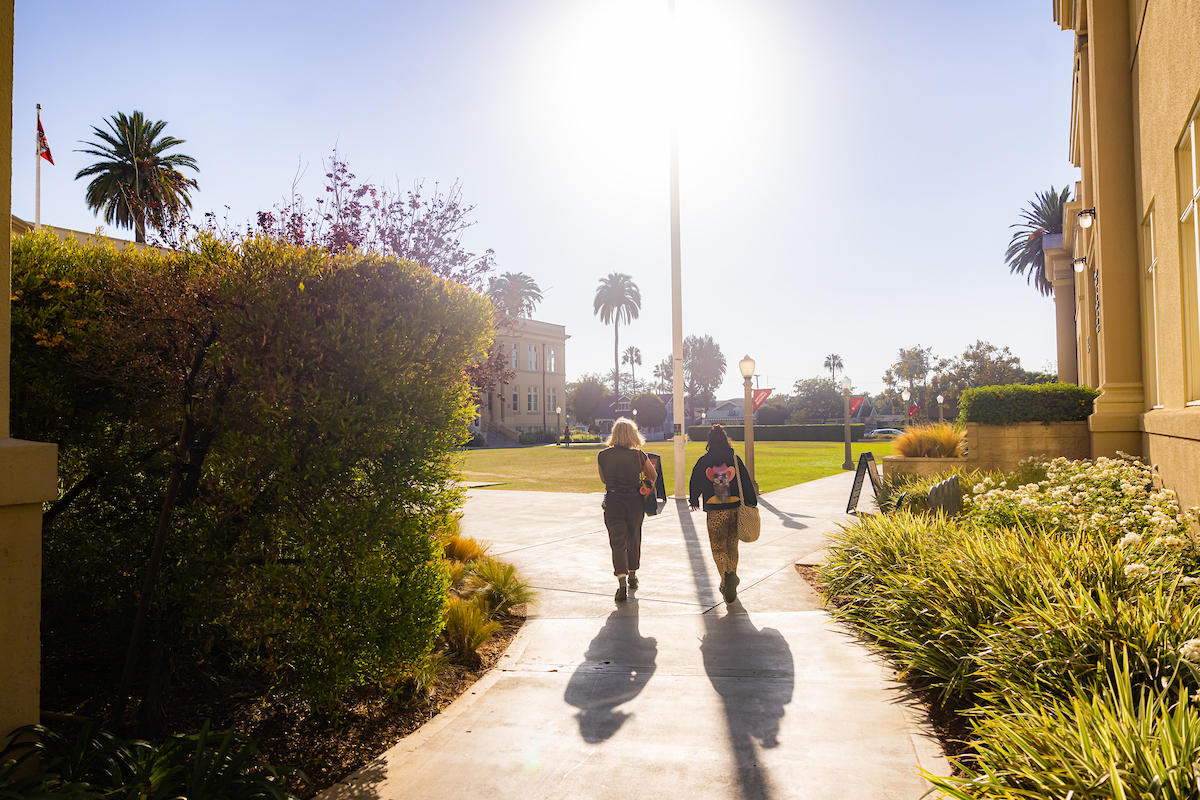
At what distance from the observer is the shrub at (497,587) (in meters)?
7.04

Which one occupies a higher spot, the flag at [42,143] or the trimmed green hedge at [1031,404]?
the flag at [42,143]

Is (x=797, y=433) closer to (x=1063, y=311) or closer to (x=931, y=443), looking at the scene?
(x=1063, y=311)

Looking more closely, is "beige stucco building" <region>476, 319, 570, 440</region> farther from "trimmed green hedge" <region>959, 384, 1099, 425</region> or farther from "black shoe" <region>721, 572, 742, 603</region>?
"black shoe" <region>721, 572, 742, 603</region>

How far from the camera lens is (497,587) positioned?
723cm

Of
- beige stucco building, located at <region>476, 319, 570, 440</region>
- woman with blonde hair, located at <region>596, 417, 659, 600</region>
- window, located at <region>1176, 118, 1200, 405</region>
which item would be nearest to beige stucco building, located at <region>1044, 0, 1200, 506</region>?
window, located at <region>1176, 118, 1200, 405</region>

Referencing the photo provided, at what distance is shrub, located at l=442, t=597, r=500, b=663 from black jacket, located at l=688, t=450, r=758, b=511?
100 inches

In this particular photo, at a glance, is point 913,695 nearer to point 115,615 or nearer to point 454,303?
point 454,303

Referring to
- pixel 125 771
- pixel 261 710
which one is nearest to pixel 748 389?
pixel 261 710

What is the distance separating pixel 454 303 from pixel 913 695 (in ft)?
12.3

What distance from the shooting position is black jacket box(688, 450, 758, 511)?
7484 mm

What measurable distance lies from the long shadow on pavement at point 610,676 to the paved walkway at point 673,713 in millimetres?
17

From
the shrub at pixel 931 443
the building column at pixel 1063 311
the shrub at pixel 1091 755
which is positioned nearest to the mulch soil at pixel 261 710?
the shrub at pixel 1091 755

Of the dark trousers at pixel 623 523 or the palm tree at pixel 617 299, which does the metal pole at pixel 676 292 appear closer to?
the dark trousers at pixel 623 523

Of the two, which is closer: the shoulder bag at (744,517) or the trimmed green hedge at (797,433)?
the shoulder bag at (744,517)
